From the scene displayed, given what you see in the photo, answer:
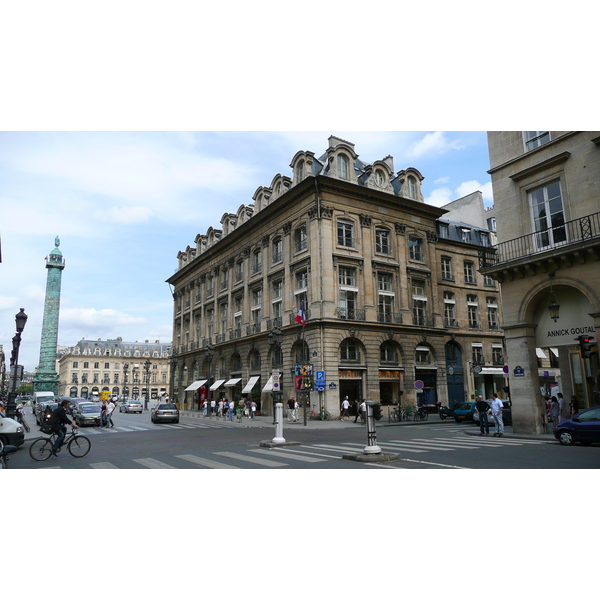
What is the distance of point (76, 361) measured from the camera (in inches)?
5261

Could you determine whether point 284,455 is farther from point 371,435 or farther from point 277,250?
point 277,250

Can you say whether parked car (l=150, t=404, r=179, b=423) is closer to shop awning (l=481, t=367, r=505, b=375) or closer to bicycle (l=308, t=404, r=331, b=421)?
bicycle (l=308, t=404, r=331, b=421)

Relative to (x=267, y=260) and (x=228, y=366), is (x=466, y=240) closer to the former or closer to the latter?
(x=267, y=260)

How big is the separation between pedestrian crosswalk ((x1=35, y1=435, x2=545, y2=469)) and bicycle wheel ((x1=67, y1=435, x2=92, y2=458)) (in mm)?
1675

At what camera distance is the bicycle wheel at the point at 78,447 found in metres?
13.8

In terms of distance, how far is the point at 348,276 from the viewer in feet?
123

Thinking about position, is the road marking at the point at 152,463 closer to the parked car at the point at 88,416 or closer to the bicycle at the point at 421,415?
the parked car at the point at 88,416

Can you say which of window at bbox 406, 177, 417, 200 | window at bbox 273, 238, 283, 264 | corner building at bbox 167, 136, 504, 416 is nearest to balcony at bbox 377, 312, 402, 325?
corner building at bbox 167, 136, 504, 416

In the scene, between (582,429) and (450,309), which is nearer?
(582,429)

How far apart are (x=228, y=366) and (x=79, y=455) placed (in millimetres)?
33898

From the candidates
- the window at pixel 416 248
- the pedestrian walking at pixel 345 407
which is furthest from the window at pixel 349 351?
the window at pixel 416 248

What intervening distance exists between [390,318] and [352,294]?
3879mm

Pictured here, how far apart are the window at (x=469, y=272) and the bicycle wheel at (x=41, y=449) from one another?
41301 mm

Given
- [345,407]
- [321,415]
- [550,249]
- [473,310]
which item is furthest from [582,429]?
[473,310]
